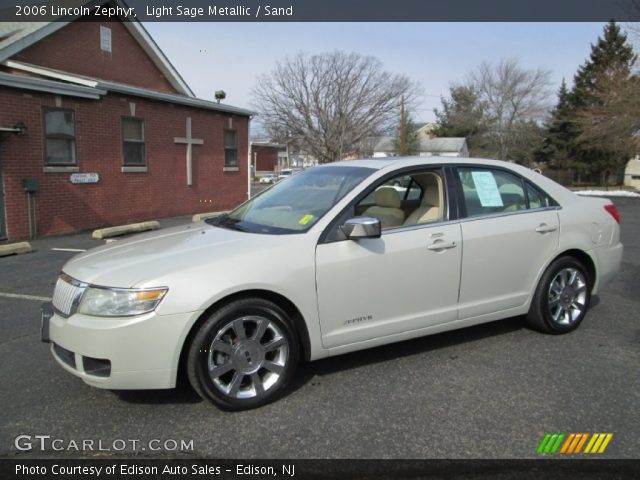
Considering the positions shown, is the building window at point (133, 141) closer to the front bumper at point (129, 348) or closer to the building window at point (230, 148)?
the building window at point (230, 148)

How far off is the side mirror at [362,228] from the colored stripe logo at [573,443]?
159 cm

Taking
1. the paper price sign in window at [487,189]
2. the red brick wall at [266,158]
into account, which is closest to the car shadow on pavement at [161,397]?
the paper price sign in window at [487,189]

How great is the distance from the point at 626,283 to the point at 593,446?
4602 mm

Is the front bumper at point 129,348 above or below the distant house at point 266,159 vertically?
below

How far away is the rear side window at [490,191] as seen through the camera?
14.2ft

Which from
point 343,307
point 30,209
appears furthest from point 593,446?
point 30,209

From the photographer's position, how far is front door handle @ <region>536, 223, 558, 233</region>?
450 centimetres

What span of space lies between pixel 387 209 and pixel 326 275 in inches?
40.5

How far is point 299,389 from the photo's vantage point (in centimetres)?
363

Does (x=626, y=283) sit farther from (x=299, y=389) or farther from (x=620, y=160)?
(x=620, y=160)

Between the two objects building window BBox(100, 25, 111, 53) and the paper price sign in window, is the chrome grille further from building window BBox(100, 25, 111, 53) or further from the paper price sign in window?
building window BBox(100, 25, 111, 53)

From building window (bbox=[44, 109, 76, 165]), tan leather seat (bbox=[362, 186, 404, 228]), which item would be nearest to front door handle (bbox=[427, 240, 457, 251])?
tan leather seat (bbox=[362, 186, 404, 228])
